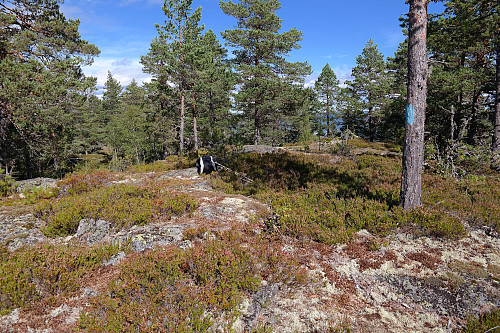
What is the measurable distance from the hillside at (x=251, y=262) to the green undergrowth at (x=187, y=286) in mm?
22

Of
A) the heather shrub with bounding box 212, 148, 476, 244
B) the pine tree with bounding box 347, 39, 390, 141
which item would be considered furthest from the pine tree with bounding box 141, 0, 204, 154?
the pine tree with bounding box 347, 39, 390, 141

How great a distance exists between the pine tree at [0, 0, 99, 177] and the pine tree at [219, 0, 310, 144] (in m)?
11.2

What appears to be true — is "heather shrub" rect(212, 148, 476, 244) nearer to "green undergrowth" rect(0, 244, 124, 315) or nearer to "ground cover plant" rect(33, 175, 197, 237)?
"ground cover plant" rect(33, 175, 197, 237)

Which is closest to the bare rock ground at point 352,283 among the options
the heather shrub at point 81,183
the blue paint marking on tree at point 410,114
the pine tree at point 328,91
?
the heather shrub at point 81,183

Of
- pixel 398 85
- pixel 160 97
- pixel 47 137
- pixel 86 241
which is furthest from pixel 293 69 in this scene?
pixel 86 241

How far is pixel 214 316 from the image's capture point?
350cm

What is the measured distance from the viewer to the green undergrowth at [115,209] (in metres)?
5.71

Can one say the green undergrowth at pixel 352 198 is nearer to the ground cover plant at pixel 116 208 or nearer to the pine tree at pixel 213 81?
the ground cover plant at pixel 116 208

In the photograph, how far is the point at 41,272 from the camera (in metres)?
3.83

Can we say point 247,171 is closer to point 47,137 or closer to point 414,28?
point 414,28

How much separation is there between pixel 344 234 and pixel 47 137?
15526mm

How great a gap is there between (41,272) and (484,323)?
21.5ft

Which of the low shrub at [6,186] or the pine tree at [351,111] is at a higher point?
the pine tree at [351,111]

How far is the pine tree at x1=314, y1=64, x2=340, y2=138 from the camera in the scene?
41969 mm
